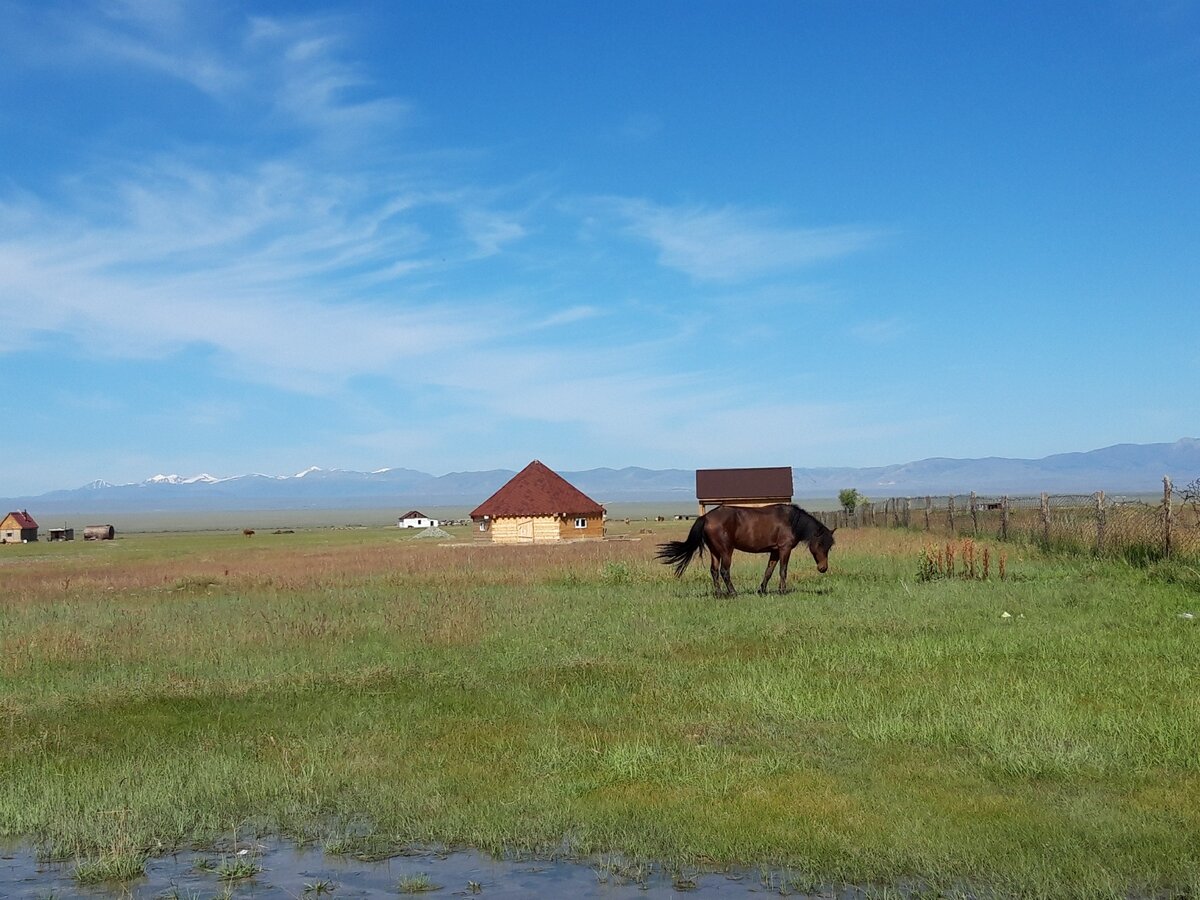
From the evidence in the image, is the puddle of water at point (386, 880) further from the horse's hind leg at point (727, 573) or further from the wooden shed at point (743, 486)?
the wooden shed at point (743, 486)

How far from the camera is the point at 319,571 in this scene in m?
36.6

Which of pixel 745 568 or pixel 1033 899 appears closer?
pixel 1033 899

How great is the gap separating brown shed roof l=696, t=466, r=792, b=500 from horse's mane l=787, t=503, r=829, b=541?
5162 centimetres

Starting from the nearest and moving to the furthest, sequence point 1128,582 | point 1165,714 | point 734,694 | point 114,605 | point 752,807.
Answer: point 752,807
point 1165,714
point 734,694
point 1128,582
point 114,605

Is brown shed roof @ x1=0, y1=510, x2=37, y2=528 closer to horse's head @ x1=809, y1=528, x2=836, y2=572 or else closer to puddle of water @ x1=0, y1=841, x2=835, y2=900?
horse's head @ x1=809, y1=528, x2=836, y2=572

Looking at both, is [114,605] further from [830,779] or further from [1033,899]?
[1033,899]

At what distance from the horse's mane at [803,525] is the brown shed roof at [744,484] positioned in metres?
51.6

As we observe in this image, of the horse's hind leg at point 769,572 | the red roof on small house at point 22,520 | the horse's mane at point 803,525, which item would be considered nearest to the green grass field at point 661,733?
the horse's hind leg at point 769,572

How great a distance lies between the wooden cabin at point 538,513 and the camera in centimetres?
7088

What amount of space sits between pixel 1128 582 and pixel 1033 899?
61.8ft

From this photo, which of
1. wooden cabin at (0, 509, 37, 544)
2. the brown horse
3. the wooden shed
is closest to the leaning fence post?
the brown horse

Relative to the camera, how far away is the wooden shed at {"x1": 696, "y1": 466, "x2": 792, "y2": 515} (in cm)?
7706

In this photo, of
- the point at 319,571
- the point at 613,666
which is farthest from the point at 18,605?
the point at 613,666

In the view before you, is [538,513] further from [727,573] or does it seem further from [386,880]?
[386,880]
